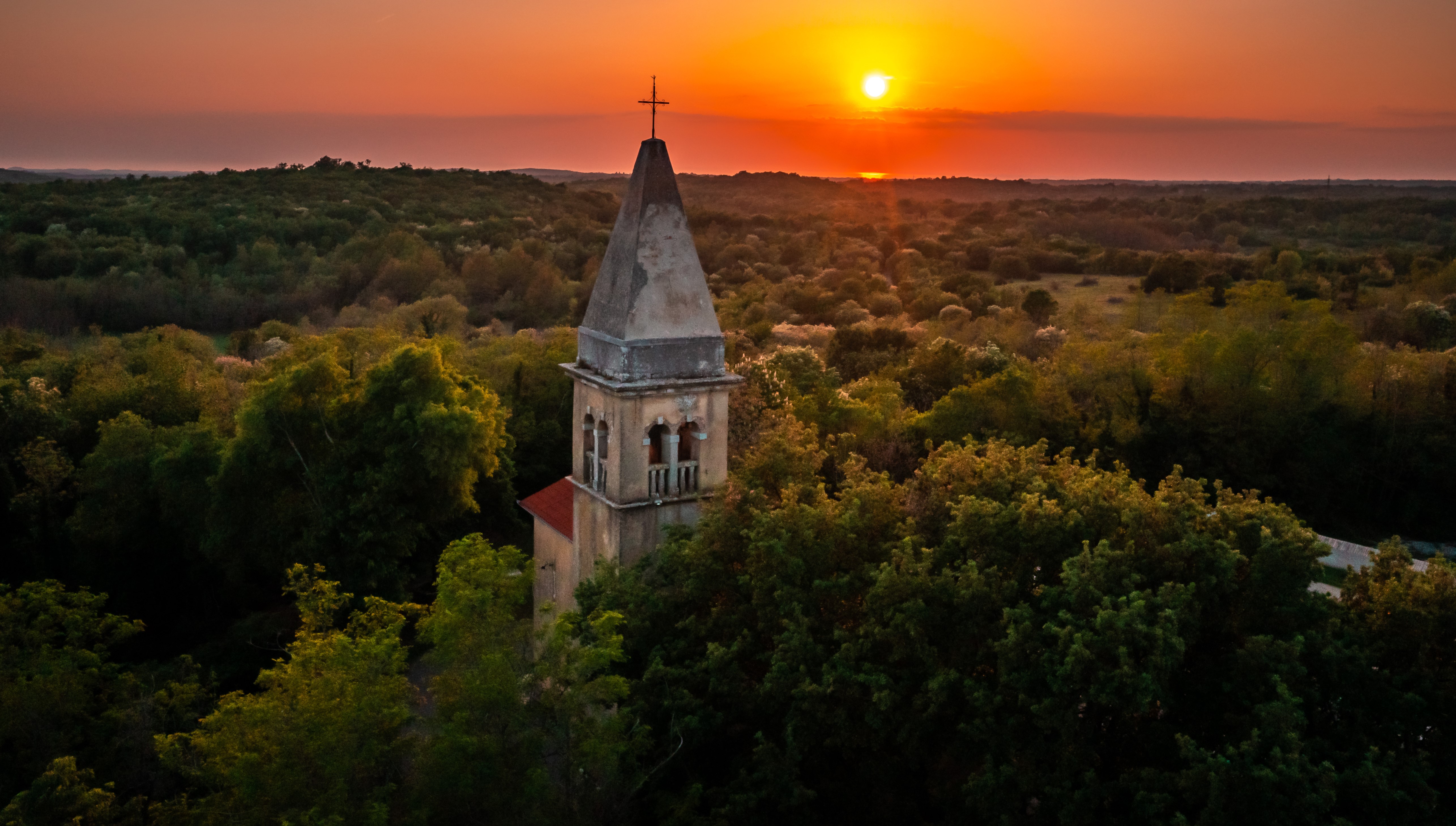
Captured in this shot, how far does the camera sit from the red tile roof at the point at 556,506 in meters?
23.8

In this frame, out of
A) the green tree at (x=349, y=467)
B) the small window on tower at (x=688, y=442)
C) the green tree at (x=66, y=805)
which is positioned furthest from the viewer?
the green tree at (x=349, y=467)

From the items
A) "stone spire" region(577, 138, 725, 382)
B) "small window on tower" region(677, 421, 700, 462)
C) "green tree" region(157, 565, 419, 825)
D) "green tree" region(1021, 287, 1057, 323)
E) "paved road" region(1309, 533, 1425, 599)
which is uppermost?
"stone spire" region(577, 138, 725, 382)

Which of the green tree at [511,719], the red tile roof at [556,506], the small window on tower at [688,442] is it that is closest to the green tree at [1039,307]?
the red tile roof at [556,506]

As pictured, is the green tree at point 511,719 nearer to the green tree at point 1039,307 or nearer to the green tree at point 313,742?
the green tree at point 313,742

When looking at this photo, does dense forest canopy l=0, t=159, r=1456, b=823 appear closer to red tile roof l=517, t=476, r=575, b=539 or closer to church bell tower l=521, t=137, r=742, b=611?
church bell tower l=521, t=137, r=742, b=611

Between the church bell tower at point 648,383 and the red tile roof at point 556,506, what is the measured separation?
214 centimetres

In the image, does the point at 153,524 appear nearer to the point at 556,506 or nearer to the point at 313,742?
the point at 556,506

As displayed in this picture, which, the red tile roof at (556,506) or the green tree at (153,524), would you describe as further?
the green tree at (153,524)

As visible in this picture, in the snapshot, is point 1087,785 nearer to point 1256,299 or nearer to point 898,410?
point 898,410

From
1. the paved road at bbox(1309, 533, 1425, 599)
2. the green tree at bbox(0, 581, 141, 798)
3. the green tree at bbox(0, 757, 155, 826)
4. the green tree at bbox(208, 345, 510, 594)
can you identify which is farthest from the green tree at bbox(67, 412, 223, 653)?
the paved road at bbox(1309, 533, 1425, 599)

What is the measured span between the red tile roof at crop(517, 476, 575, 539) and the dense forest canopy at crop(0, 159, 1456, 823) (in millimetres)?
3078

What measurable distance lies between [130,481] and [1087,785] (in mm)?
29280

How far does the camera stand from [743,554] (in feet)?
59.1

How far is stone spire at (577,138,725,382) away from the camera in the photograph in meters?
19.8
